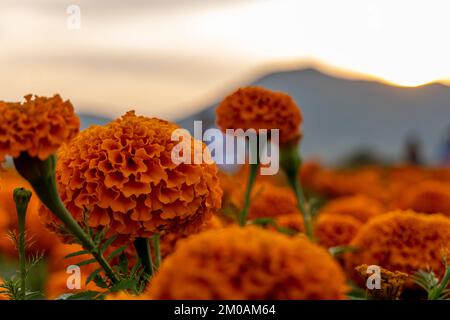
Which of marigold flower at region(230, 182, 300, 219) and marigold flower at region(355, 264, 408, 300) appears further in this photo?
marigold flower at region(230, 182, 300, 219)

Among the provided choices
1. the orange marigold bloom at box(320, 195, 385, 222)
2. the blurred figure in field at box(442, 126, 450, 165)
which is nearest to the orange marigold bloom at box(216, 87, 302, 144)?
the orange marigold bloom at box(320, 195, 385, 222)

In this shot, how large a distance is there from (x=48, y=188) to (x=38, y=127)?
129 millimetres

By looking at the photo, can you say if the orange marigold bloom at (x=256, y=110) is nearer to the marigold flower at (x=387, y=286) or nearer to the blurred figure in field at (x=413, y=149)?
the marigold flower at (x=387, y=286)

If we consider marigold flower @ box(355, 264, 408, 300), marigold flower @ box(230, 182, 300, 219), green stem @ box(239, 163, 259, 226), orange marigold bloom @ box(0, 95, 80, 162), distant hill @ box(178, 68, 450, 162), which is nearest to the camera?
orange marigold bloom @ box(0, 95, 80, 162)

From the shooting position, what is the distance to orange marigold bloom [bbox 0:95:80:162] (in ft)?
2.75

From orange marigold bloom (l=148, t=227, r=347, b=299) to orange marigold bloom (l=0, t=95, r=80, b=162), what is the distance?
255mm

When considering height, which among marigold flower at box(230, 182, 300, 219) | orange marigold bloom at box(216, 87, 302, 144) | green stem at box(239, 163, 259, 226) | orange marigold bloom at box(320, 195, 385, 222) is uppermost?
orange marigold bloom at box(216, 87, 302, 144)

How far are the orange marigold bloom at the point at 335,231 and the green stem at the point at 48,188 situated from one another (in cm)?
89

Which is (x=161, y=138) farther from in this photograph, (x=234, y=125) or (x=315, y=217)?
(x=315, y=217)

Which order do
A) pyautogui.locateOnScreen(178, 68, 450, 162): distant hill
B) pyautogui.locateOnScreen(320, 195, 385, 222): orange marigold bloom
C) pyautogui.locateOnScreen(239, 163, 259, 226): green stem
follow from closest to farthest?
pyautogui.locateOnScreen(239, 163, 259, 226): green stem, pyautogui.locateOnScreen(320, 195, 385, 222): orange marigold bloom, pyautogui.locateOnScreen(178, 68, 450, 162): distant hill

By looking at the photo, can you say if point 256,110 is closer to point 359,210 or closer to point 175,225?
point 175,225

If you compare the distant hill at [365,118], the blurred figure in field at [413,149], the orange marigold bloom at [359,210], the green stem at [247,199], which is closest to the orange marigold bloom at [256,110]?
the green stem at [247,199]

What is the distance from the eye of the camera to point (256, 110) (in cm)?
145

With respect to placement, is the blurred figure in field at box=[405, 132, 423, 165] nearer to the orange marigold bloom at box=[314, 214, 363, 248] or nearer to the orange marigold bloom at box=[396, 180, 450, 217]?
the orange marigold bloom at box=[396, 180, 450, 217]
